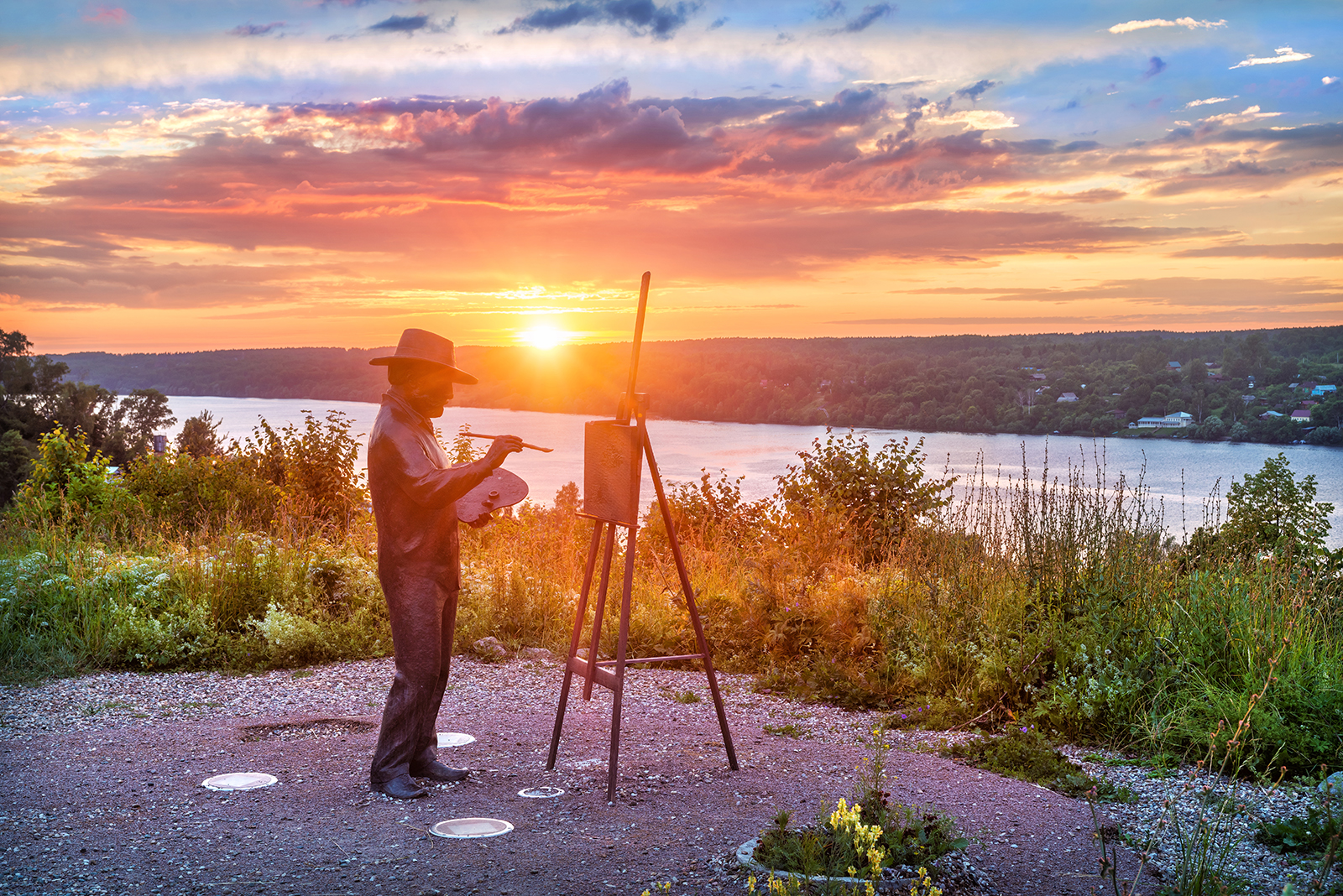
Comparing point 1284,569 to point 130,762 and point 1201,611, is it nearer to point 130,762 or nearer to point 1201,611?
point 1201,611

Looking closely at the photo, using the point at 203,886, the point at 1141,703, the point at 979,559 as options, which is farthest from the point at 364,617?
the point at 1141,703

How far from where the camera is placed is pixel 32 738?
6031 mm

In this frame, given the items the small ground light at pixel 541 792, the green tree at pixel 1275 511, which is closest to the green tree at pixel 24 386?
the small ground light at pixel 541 792

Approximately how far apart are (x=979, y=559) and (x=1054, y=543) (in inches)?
34.3

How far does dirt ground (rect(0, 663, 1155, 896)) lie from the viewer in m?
4.02

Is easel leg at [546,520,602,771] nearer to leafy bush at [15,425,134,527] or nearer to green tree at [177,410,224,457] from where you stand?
leafy bush at [15,425,134,527]

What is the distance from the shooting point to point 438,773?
5.16 m

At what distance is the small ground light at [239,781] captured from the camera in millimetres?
5109

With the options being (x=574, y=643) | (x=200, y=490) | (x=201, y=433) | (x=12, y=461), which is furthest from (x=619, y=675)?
(x=12, y=461)

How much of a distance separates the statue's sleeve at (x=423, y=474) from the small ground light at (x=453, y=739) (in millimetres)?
1942

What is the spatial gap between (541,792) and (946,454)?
893 cm

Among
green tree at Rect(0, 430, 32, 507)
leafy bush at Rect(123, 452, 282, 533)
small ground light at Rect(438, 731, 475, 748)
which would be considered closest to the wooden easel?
small ground light at Rect(438, 731, 475, 748)

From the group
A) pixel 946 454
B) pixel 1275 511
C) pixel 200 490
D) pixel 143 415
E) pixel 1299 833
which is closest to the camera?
pixel 1299 833

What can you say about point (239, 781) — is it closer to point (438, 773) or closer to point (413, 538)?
point (438, 773)
